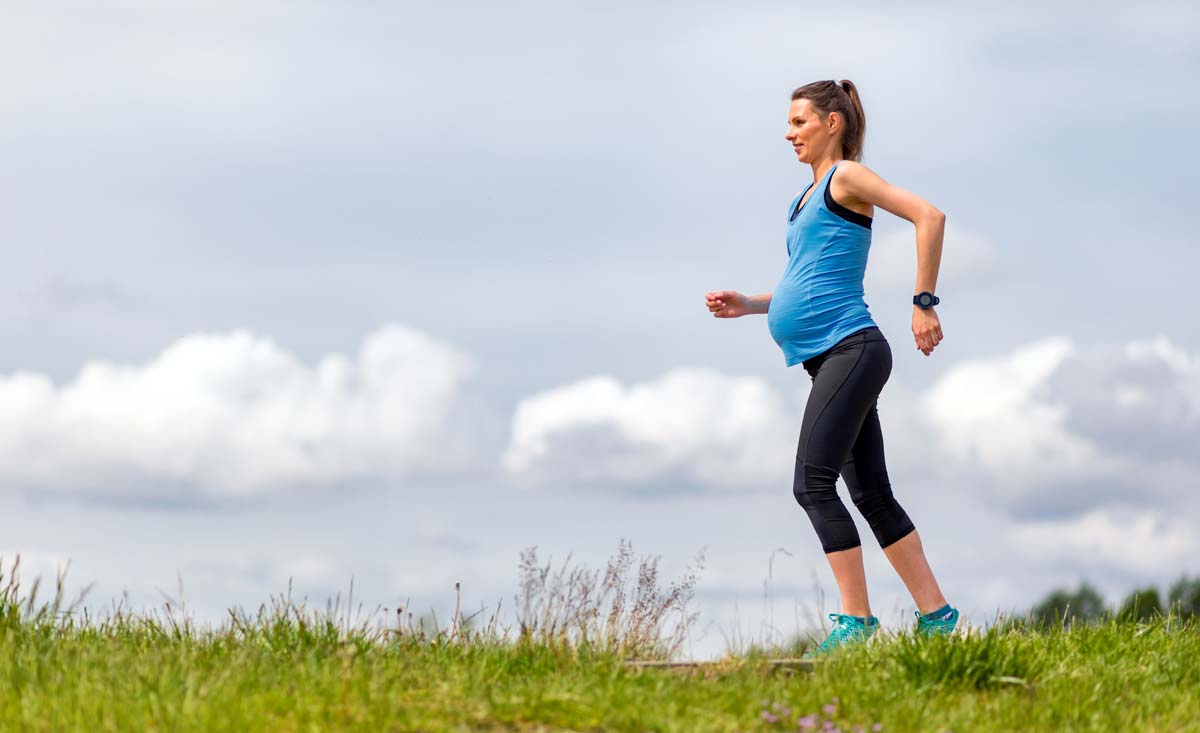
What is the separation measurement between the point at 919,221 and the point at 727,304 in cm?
149

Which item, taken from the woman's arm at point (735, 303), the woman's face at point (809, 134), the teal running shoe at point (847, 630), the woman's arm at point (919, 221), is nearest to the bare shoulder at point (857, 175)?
the woman's arm at point (919, 221)

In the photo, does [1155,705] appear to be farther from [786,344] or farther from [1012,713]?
[786,344]

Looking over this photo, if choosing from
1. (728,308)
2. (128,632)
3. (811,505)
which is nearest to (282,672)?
(128,632)

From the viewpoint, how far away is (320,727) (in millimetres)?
4523

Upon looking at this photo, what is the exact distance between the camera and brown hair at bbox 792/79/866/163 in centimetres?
678

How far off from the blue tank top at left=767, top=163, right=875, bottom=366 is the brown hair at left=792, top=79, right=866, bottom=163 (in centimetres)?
40

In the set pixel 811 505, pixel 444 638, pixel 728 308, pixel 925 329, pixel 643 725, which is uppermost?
pixel 728 308

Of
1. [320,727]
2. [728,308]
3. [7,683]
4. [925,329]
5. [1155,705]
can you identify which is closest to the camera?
[320,727]

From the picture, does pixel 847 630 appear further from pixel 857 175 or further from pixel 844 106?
pixel 844 106

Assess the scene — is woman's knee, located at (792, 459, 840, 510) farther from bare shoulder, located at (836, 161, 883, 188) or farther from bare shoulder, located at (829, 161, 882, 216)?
bare shoulder, located at (836, 161, 883, 188)

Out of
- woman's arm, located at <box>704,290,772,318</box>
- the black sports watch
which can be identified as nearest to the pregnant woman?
the black sports watch

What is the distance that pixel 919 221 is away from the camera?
623cm

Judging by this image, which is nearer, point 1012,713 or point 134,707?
point 134,707

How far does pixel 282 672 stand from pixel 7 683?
1.13m
